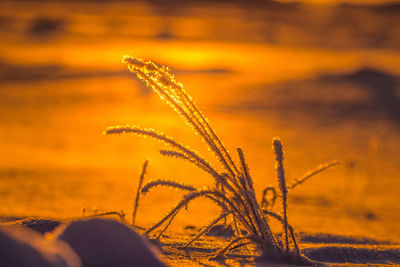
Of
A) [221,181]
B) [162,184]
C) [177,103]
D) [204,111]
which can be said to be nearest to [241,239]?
[221,181]

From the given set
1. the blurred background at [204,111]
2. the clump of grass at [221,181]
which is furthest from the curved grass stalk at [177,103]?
the blurred background at [204,111]

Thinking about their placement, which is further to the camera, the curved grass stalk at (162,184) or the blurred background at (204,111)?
the blurred background at (204,111)

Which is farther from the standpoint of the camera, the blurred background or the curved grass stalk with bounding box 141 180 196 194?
the blurred background

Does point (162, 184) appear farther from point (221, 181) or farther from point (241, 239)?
point (241, 239)

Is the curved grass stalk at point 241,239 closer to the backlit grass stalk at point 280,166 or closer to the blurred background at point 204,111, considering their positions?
the backlit grass stalk at point 280,166

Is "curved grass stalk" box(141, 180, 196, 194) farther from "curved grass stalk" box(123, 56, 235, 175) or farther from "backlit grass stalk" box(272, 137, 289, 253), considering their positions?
"backlit grass stalk" box(272, 137, 289, 253)

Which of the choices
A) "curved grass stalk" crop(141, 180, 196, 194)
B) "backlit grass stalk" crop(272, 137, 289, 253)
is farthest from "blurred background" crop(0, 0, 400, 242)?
"backlit grass stalk" crop(272, 137, 289, 253)

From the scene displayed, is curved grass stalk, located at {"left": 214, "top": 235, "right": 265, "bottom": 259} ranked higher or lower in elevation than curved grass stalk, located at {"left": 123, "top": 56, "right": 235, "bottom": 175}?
lower

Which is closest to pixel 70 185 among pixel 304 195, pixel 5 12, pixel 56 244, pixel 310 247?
pixel 304 195

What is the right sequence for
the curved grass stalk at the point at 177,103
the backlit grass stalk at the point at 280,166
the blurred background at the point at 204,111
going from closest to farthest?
the backlit grass stalk at the point at 280,166 → the curved grass stalk at the point at 177,103 → the blurred background at the point at 204,111

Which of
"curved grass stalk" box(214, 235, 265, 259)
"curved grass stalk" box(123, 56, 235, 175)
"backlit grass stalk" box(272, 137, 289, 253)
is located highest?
"curved grass stalk" box(123, 56, 235, 175)
